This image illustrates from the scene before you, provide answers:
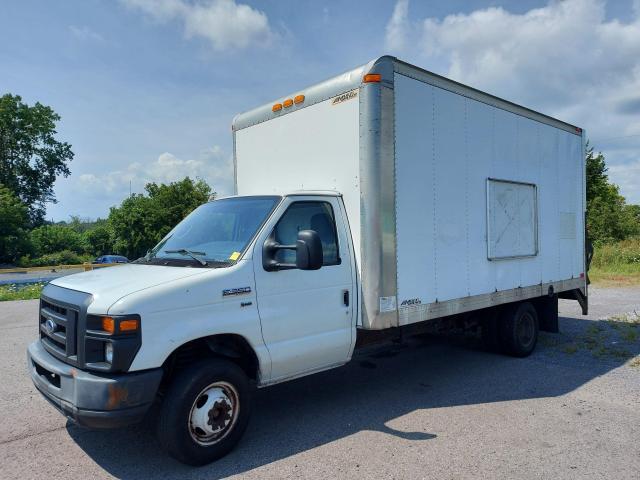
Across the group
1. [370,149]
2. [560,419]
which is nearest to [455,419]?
[560,419]

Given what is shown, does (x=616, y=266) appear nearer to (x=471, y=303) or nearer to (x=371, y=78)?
(x=471, y=303)

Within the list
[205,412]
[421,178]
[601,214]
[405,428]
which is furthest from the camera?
[601,214]

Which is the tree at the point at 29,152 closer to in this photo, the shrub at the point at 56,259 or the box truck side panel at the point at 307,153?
the shrub at the point at 56,259

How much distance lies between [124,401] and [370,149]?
3050 millimetres

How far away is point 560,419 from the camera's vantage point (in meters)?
4.82

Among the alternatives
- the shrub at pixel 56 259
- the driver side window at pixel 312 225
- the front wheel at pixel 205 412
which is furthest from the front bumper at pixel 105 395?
the shrub at pixel 56 259

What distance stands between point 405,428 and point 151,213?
42.5m

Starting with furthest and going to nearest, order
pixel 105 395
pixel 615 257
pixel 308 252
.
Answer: pixel 615 257 < pixel 308 252 < pixel 105 395

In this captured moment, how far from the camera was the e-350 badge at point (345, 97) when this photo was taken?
4883 mm

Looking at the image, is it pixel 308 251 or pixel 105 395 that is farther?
pixel 308 251

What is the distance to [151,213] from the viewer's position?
4384 centimetres

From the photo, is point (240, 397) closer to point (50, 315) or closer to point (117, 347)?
point (117, 347)

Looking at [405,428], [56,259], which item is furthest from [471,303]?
[56,259]

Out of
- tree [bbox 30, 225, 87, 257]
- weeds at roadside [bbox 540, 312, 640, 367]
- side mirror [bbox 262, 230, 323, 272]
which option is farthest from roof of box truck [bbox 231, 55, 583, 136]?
tree [bbox 30, 225, 87, 257]
